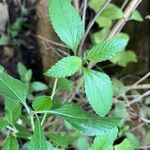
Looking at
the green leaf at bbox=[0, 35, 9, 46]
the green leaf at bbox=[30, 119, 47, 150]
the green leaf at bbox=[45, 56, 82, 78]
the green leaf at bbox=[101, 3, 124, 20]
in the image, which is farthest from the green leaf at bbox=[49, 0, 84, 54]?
the green leaf at bbox=[0, 35, 9, 46]

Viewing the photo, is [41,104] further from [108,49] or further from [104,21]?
[104,21]

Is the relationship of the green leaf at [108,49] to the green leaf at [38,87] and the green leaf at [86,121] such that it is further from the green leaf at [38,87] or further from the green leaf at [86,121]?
the green leaf at [38,87]

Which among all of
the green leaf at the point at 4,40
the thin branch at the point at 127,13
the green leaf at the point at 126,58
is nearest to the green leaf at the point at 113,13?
the thin branch at the point at 127,13

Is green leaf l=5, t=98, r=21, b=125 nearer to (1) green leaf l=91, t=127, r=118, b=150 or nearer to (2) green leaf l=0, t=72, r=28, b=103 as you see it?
(2) green leaf l=0, t=72, r=28, b=103

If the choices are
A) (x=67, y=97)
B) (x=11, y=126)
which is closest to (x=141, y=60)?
(x=67, y=97)

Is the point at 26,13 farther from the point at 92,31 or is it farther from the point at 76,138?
the point at 76,138

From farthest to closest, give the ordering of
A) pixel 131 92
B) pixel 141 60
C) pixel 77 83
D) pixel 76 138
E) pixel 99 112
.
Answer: pixel 141 60 → pixel 131 92 → pixel 77 83 → pixel 76 138 → pixel 99 112

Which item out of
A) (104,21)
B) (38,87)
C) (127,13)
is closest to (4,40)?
(38,87)
